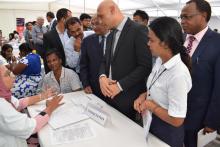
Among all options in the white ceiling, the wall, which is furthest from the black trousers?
the wall

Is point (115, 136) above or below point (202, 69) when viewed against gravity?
below

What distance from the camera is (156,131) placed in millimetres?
1215

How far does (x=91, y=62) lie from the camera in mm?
1951

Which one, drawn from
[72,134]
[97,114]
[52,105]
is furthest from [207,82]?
[52,105]

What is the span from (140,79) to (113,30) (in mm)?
404

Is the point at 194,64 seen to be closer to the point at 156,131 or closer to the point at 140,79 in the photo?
the point at 140,79

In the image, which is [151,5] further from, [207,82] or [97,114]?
[97,114]

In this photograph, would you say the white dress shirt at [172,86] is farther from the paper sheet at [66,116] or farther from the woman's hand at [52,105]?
the woman's hand at [52,105]

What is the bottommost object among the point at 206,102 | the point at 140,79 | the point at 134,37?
the point at 206,102

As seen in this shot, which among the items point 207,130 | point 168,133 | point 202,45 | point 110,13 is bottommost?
point 207,130

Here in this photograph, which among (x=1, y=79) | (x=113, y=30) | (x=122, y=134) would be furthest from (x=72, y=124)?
(x=113, y=30)

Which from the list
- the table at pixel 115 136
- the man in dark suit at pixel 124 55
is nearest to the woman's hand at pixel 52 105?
the table at pixel 115 136

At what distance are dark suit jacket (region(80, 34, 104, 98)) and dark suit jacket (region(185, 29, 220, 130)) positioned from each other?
0.79 meters

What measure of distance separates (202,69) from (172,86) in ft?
1.63
